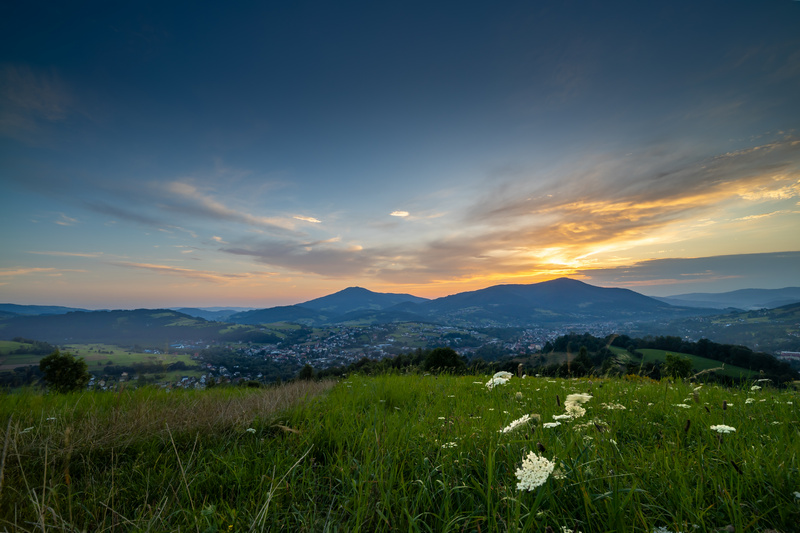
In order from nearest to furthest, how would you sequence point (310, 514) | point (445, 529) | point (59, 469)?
point (445, 529)
point (310, 514)
point (59, 469)

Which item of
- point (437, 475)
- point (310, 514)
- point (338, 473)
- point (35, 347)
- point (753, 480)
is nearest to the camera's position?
point (753, 480)

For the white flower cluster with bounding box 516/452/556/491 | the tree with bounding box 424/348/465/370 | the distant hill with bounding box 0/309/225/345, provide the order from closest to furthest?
the white flower cluster with bounding box 516/452/556/491, the tree with bounding box 424/348/465/370, the distant hill with bounding box 0/309/225/345

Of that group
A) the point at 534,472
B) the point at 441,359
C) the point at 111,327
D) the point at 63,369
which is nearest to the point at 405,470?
the point at 534,472

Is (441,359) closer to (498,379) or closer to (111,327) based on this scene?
(498,379)

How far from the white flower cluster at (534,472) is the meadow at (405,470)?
1.5 inches

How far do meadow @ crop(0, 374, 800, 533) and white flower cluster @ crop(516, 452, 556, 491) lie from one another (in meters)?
0.04

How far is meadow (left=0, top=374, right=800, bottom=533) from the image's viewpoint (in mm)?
1766

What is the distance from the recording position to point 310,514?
7.05 ft

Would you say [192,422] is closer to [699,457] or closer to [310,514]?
[310,514]

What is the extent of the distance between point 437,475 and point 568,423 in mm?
1668

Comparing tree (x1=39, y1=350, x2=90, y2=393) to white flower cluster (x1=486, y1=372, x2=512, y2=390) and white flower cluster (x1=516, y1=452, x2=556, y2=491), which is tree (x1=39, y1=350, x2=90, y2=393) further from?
white flower cluster (x1=516, y1=452, x2=556, y2=491)

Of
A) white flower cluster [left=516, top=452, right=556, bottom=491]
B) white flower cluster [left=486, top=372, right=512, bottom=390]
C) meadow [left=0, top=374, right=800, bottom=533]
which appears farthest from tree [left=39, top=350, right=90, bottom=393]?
white flower cluster [left=516, top=452, right=556, bottom=491]

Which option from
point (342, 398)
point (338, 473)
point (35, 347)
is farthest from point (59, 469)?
point (35, 347)

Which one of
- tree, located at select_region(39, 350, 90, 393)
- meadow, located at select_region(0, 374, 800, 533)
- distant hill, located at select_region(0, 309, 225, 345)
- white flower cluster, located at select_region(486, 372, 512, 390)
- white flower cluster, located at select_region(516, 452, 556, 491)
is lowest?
distant hill, located at select_region(0, 309, 225, 345)
